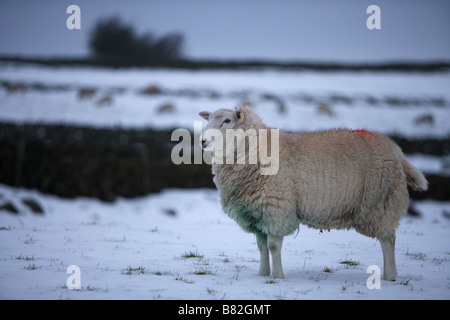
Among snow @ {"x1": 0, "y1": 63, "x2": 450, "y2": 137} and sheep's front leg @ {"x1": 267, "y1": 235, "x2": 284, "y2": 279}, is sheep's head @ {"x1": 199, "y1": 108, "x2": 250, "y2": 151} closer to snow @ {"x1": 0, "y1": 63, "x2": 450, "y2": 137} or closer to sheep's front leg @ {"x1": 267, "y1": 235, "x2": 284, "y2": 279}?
sheep's front leg @ {"x1": 267, "y1": 235, "x2": 284, "y2": 279}

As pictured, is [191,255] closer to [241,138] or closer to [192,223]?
[241,138]

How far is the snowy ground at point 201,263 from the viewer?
15.0 ft

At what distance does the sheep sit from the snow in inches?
562

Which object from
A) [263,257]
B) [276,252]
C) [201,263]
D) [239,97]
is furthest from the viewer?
[239,97]

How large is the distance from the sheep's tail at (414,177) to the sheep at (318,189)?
12mm

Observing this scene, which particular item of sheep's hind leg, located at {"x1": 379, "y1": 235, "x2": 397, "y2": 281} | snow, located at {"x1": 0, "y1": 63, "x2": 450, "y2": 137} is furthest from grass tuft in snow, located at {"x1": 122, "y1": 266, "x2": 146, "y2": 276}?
snow, located at {"x1": 0, "y1": 63, "x2": 450, "y2": 137}

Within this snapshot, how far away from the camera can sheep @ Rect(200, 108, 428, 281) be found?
5273 millimetres

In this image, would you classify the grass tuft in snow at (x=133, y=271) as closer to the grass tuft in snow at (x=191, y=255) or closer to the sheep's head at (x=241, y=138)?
the grass tuft in snow at (x=191, y=255)

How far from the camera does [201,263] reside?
5.89 meters

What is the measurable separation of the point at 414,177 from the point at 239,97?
63.2ft

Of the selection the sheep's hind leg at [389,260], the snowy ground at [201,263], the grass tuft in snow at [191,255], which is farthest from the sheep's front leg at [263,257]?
the sheep's hind leg at [389,260]

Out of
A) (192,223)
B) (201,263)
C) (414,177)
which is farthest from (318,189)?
(192,223)

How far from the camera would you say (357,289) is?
478 centimetres

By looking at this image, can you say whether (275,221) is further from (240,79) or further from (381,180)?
(240,79)
